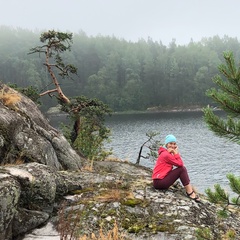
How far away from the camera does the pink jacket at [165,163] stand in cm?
845

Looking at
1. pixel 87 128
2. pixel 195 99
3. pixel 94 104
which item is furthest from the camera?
pixel 195 99

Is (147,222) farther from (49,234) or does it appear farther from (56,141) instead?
(56,141)

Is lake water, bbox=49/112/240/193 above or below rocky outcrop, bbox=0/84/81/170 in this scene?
below

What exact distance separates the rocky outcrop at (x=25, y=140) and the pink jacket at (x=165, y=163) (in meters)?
3.79

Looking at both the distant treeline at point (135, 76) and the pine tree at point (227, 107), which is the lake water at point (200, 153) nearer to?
the pine tree at point (227, 107)

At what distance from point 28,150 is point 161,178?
428 centimetres

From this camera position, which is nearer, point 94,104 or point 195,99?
point 94,104

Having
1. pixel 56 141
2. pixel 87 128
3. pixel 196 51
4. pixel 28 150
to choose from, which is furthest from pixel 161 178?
pixel 196 51

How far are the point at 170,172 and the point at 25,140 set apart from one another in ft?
15.5

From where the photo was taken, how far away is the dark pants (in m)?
8.50

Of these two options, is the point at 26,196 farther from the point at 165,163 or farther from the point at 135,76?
the point at 135,76

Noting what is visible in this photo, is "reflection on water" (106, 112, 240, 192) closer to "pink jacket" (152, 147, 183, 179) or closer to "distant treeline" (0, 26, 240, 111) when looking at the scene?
"pink jacket" (152, 147, 183, 179)

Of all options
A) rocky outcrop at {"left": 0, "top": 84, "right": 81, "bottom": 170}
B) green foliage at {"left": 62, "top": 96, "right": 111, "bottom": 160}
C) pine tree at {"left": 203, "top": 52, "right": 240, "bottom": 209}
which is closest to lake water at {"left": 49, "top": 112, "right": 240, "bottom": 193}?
green foliage at {"left": 62, "top": 96, "right": 111, "bottom": 160}

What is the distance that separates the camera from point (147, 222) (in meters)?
7.13
